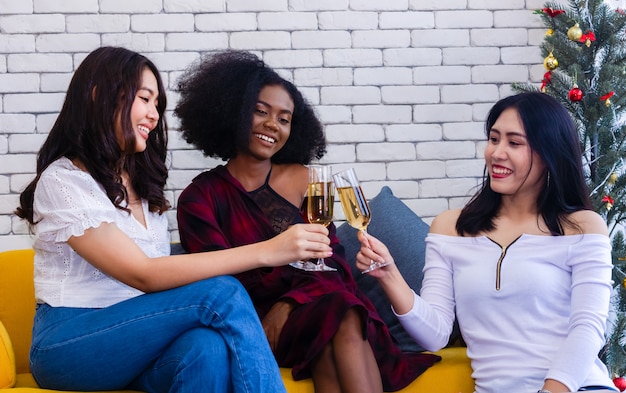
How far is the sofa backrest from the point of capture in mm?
2506

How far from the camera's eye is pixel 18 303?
8.29ft

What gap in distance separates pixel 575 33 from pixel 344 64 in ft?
3.14

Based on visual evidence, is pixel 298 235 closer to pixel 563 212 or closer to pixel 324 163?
pixel 563 212

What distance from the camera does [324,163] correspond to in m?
3.35

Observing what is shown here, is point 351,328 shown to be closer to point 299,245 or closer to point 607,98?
point 299,245

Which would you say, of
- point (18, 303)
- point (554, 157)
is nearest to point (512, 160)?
Answer: point (554, 157)

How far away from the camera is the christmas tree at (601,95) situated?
2.88 m

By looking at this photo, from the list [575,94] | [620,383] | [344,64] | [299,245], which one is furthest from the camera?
[344,64]

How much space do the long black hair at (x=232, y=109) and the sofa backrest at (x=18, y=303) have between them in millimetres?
692

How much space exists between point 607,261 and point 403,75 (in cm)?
164

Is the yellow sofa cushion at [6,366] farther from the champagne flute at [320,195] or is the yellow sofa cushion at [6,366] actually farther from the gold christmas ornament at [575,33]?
the gold christmas ornament at [575,33]

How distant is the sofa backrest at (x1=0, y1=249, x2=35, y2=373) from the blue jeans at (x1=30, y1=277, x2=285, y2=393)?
26.6 inches

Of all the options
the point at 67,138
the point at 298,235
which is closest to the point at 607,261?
the point at 298,235

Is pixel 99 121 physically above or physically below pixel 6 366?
above
